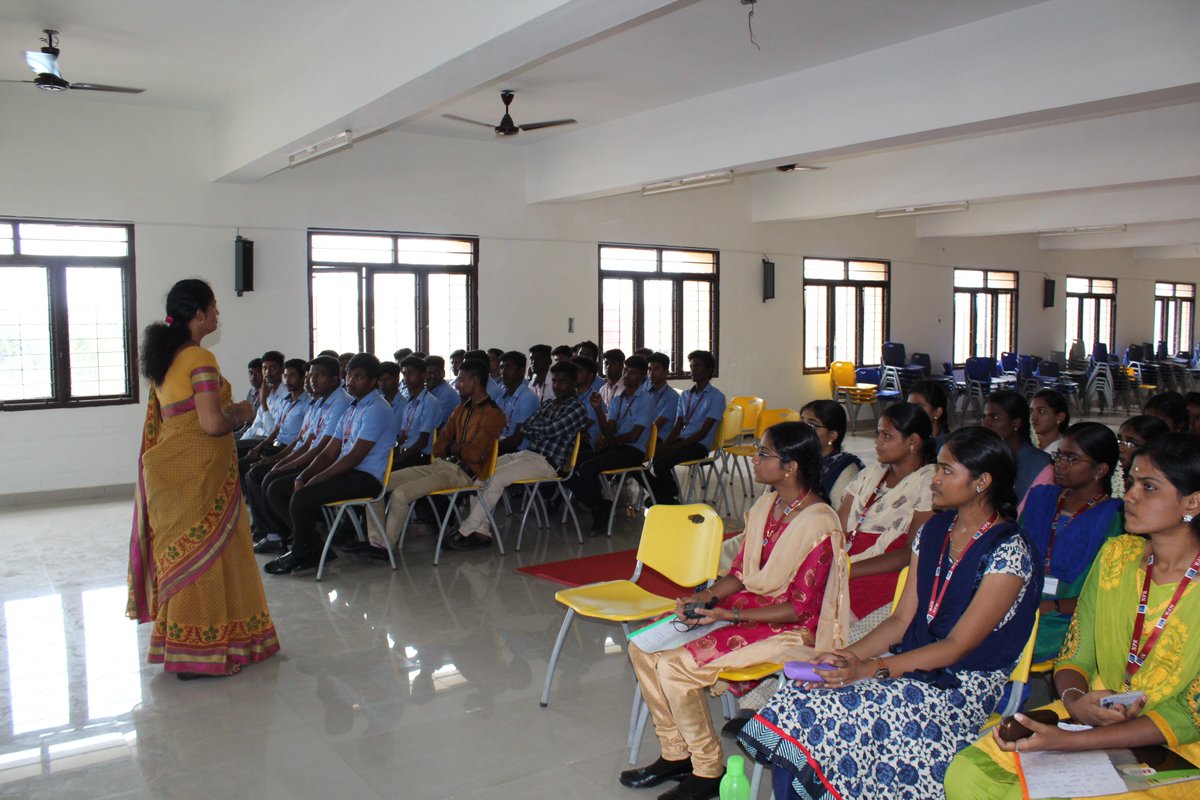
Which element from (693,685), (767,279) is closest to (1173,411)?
(693,685)

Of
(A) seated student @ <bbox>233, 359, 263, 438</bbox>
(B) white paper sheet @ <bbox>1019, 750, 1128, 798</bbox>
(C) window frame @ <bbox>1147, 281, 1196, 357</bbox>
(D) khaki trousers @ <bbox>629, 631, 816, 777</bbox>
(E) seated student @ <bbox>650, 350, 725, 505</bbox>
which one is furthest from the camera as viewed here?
(C) window frame @ <bbox>1147, 281, 1196, 357</bbox>

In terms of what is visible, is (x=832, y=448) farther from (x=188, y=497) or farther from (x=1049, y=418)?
(x=188, y=497)

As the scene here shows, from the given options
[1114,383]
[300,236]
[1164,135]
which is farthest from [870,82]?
[1114,383]

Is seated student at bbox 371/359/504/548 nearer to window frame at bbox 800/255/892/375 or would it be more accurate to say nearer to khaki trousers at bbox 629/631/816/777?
khaki trousers at bbox 629/631/816/777

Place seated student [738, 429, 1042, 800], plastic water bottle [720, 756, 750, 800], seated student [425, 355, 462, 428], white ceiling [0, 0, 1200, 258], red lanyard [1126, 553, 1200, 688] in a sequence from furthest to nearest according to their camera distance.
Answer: seated student [425, 355, 462, 428] < white ceiling [0, 0, 1200, 258] < seated student [738, 429, 1042, 800] < red lanyard [1126, 553, 1200, 688] < plastic water bottle [720, 756, 750, 800]

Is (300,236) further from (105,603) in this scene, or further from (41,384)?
(105,603)

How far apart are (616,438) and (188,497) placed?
3623mm

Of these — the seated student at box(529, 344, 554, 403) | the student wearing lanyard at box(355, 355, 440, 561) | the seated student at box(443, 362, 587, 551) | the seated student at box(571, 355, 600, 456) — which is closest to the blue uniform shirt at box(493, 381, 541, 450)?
the seated student at box(443, 362, 587, 551)

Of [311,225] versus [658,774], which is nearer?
[658,774]

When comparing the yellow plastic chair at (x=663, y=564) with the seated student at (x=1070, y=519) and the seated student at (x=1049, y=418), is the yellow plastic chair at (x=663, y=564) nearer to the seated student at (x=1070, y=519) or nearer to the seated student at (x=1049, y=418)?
the seated student at (x=1070, y=519)

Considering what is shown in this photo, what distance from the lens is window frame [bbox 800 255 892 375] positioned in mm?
13133

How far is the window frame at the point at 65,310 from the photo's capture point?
26.0ft

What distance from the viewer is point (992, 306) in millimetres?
16078

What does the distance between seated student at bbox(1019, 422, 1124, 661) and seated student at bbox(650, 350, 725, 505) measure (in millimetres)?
4002
